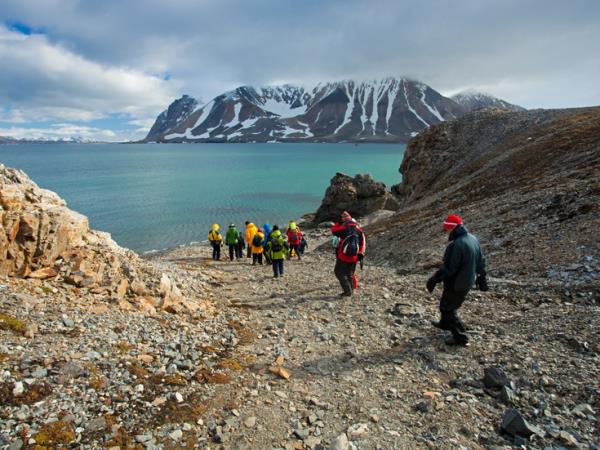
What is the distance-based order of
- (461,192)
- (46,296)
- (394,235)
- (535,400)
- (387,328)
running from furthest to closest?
1. (461,192)
2. (394,235)
3. (387,328)
4. (46,296)
5. (535,400)

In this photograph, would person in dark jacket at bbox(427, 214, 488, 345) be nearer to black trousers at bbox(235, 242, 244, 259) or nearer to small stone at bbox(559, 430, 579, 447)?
small stone at bbox(559, 430, 579, 447)

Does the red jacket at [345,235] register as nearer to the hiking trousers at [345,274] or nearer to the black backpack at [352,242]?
the black backpack at [352,242]

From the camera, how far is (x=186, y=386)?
6.74 meters

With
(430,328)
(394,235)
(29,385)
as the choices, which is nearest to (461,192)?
(394,235)

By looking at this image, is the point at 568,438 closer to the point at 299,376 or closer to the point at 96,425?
the point at 299,376

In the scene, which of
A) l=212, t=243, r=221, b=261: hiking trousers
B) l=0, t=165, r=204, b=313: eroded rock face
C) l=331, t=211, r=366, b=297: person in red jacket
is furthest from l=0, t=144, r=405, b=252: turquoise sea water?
l=331, t=211, r=366, b=297: person in red jacket

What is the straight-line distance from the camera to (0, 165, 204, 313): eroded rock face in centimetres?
980

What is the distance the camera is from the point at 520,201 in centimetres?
1877

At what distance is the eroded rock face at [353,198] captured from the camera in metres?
49.7

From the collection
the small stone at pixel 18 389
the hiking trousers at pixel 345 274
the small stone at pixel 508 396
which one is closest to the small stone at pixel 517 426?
the small stone at pixel 508 396

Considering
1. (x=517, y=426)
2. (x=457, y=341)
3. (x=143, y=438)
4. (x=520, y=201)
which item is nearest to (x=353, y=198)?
(x=520, y=201)

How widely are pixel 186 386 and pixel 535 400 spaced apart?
633 centimetres

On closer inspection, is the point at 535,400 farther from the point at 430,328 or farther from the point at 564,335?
the point at 430,328

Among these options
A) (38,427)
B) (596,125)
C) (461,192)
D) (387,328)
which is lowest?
(387,328)
